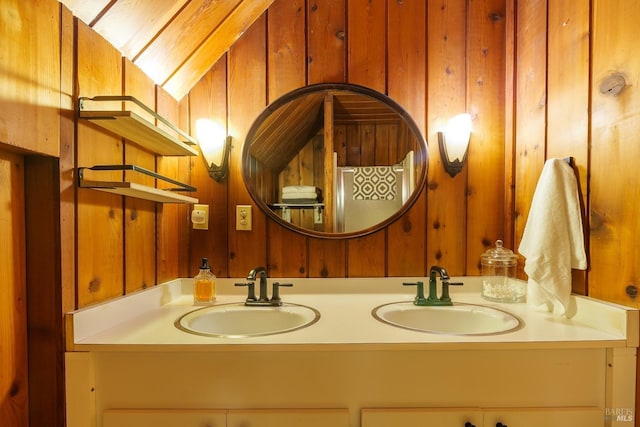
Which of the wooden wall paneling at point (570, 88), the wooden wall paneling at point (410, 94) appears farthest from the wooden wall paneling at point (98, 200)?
the wooden wall paneling at point (570, 88)

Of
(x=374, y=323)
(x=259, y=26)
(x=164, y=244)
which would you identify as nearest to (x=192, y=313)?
(x=164, y=244)

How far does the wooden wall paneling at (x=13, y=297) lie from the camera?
2.34ft

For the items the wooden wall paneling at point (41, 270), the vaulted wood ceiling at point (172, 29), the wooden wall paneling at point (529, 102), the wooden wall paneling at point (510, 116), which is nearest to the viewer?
the wooden wall paneling at point (41, 270)

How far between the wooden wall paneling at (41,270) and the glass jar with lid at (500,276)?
143 cm

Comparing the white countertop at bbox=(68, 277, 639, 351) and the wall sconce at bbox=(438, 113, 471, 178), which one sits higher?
the wall sconce at bbox=(438, 113, 471, 178)

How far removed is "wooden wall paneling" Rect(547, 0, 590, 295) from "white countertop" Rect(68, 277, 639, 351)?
0.15m

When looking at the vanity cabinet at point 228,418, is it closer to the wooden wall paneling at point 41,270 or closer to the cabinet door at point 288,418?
the cabinet door at point 288,418

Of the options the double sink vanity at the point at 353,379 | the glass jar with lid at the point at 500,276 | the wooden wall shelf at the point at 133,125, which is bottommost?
the double sink vanity at the point at 353,379

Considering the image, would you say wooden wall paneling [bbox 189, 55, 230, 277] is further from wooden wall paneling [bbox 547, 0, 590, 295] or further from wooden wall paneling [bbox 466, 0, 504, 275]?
wooden wall paneling [bbox 547, 0, 590, 295]

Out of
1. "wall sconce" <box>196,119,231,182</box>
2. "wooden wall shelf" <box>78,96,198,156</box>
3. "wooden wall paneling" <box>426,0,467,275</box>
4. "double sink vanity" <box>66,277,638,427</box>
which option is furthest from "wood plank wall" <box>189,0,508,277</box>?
"double sink vanity" <box>66,277,638,427</box>

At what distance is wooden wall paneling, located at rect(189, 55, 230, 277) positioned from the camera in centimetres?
134

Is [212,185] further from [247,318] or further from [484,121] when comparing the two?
[484,121]

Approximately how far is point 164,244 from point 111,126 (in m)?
0.51

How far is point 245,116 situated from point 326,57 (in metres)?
0.44
